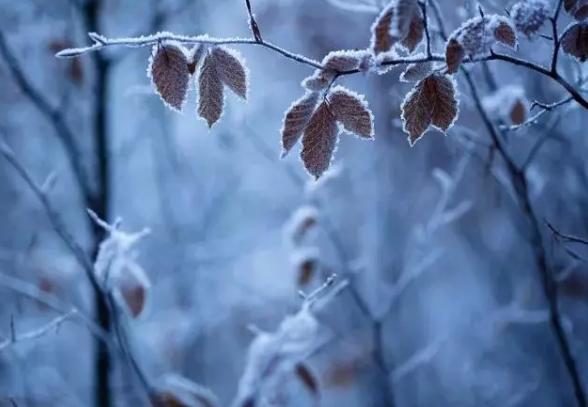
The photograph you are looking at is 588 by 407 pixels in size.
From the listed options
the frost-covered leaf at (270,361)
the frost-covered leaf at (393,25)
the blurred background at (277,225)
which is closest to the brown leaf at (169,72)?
the frost-covered leaf at (393,25)

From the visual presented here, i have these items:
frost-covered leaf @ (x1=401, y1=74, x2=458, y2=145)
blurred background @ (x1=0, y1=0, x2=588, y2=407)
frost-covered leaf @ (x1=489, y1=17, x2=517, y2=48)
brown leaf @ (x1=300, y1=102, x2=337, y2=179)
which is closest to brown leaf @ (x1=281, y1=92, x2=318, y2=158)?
brown leaf @ (x1=300, y1=102, x2=337, y2=179)

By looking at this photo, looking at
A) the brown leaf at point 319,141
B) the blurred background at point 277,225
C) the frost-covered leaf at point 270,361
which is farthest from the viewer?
the blurred background at point 277,225

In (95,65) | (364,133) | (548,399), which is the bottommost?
(548,399)

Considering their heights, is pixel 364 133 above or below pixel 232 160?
below

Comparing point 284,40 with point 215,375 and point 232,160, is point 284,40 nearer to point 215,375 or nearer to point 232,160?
point 232,160

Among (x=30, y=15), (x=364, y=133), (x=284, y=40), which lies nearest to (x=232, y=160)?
(x=284, y=40)

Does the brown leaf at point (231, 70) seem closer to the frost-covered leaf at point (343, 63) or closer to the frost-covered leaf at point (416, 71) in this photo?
the frost-covered leaf at point (343, 63)
